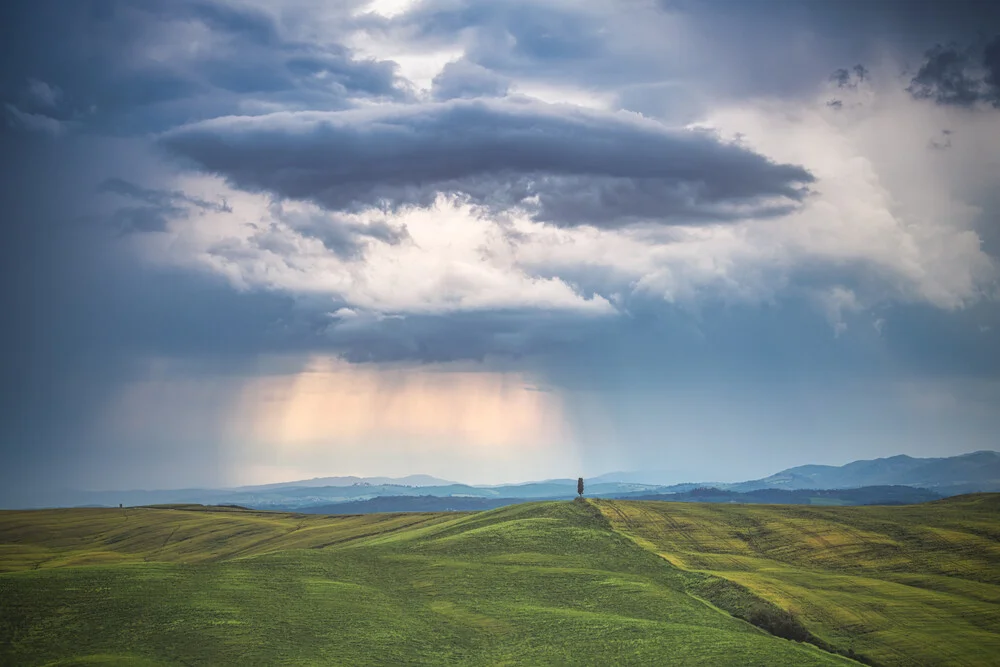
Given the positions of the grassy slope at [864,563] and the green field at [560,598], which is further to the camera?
the grassy slope at [864,563]

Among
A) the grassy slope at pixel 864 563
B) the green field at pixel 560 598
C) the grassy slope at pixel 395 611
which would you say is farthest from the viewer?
the grassy slope at pixel 864 563

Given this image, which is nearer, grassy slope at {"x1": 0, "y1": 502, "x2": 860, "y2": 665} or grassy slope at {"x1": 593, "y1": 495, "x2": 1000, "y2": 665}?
grassy slope at {"x1": 0, "y1": 502, "x2": 860, "y2": 665}

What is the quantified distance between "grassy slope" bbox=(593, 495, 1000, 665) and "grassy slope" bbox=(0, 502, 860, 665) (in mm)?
8310

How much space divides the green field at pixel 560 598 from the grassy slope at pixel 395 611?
0.91 ft

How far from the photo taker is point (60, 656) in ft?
257

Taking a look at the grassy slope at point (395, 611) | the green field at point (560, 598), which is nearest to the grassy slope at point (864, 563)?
the green field at point (560, 598)

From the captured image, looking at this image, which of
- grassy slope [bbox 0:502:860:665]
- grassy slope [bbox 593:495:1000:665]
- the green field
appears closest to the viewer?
grassy slope [bbox 0:502:860:665]

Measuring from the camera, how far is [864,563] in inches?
4877

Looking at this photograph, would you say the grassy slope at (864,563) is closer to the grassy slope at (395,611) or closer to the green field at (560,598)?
the green field at (560,598)

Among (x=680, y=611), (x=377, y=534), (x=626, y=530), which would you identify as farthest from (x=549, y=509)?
(x=680, y=611)

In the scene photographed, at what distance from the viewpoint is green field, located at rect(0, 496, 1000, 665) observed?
8475 centimetres

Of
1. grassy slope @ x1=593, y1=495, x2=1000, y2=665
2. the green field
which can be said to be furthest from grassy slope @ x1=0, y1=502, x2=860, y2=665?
grassy slope @ x1=593, y1=495, x2=1000, y2=665

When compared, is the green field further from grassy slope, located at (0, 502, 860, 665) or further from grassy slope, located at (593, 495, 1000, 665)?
grassy slope, located at (593, 495, 1000, 665)

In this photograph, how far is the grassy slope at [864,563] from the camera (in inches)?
3612
